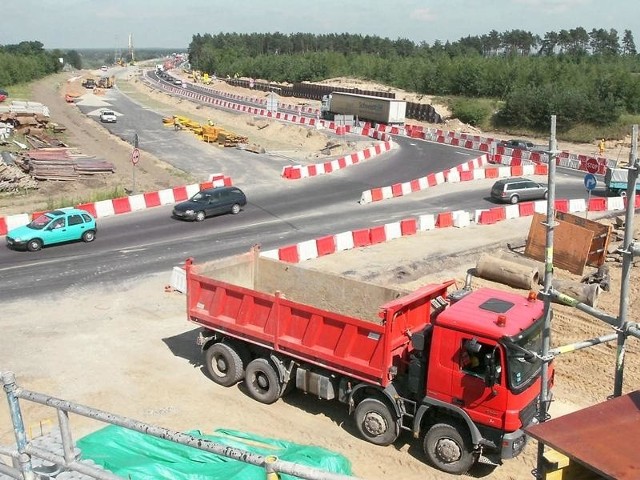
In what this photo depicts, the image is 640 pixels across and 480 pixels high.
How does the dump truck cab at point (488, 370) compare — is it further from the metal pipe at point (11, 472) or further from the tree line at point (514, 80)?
the tree line at point (514, 80)

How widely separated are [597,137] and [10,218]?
5906cm

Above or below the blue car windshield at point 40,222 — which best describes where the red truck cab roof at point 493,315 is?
above

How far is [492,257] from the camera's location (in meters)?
23.2

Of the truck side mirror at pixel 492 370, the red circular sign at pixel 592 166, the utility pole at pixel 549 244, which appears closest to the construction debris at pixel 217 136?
the red circular sign at pixel 592 166

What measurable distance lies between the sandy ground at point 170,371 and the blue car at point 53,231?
18.8ft

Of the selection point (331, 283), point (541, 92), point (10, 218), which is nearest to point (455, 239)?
point (331, 283)

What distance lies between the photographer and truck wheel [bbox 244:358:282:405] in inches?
528

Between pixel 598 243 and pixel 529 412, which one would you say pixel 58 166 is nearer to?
pixel 598 243

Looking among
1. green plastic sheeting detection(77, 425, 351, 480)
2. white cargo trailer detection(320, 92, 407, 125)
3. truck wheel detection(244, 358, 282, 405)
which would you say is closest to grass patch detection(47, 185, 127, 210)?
truck wheel detection(244, 358, 282, 405)

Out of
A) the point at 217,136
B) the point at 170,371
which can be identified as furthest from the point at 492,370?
the point at 217,136

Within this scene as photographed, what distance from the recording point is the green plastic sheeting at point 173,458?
8867 millimetres

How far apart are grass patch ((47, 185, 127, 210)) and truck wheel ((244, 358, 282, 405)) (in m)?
21.5

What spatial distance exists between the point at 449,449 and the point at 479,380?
151cm

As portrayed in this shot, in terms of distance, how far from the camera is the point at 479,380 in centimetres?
1065
